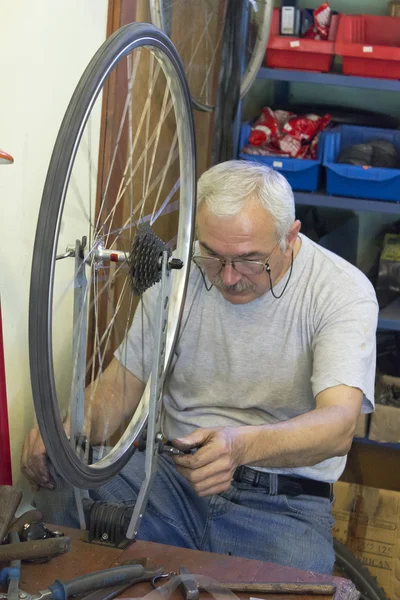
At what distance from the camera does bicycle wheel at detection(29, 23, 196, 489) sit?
87 cm

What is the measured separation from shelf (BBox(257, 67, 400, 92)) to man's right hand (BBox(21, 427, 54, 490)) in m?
1.28

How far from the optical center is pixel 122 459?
4.07ft

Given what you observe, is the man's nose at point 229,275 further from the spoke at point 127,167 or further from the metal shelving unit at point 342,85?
the metal shelving unit at point 342,85

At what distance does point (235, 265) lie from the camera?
1.39 m

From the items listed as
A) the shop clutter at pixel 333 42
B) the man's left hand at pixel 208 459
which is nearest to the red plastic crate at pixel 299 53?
the shop clutter at pixel 333 42

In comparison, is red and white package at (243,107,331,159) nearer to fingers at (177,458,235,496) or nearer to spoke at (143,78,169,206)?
spoke at (143,78,169,206)

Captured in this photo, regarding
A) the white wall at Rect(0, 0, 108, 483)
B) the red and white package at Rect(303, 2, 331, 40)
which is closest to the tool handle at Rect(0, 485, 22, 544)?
the white wall at Rect(0, 0, 108, 483)

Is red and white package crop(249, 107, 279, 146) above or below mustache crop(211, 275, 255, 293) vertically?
above

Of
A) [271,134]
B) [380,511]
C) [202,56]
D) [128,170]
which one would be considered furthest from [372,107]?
[128,170]

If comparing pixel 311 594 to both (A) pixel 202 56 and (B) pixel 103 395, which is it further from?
(A) pixel 202 56

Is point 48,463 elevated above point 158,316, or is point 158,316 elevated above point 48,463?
point 158,316

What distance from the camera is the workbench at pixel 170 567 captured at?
1041mm

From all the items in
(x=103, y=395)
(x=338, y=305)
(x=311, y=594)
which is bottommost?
(x=311, y=594)

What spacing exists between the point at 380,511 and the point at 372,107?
4.24 feet
